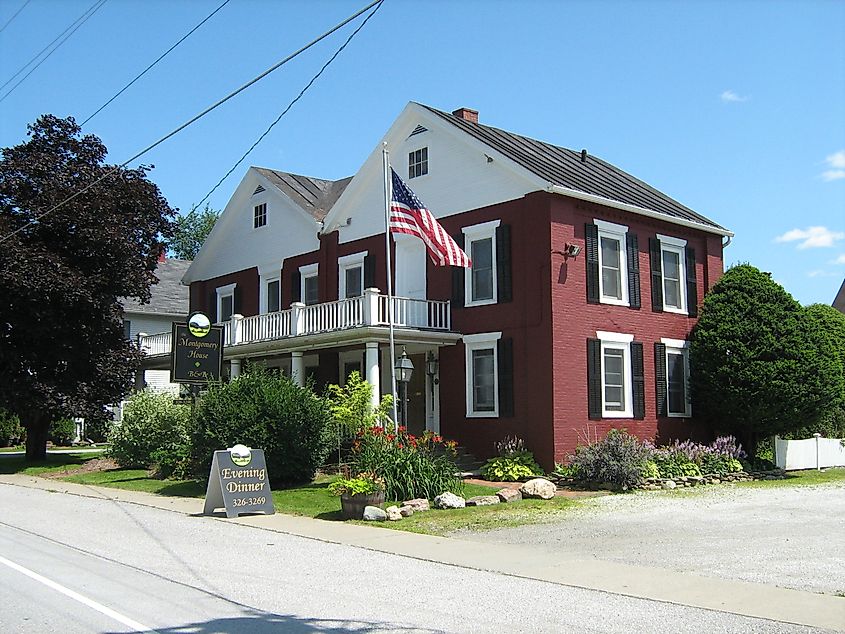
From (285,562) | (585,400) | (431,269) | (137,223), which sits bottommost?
(285,562)

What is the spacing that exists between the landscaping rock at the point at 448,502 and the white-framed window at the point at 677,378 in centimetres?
962

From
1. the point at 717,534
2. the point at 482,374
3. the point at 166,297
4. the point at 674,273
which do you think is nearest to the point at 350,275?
the point at 482,374

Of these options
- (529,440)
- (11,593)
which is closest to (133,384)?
(529,440)

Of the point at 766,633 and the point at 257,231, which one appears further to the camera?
the point at 257,231

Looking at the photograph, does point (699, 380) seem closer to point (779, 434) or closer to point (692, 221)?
point (779, 434)

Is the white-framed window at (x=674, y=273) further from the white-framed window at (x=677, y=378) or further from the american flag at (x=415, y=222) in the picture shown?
the american flag at (x=415, y=222)

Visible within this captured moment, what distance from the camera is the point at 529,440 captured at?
21.6m

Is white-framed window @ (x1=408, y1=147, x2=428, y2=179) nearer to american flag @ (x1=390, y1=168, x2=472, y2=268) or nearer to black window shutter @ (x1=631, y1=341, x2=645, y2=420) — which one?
american flag @ (x1=390, y1=168, x2=472, y2=268)

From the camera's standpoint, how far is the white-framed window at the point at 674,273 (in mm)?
24469

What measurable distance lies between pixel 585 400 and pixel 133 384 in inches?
621

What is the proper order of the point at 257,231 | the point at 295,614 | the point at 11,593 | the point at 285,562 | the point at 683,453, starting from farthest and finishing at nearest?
1. the point at 257,231
2. the point at 683,453
3. the point at 285,562
4. the point at 11,593
5. the point at 295,614

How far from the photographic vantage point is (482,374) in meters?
23.2

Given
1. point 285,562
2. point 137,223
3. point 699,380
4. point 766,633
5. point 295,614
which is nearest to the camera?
point 766,633

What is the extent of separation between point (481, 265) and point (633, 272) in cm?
398
